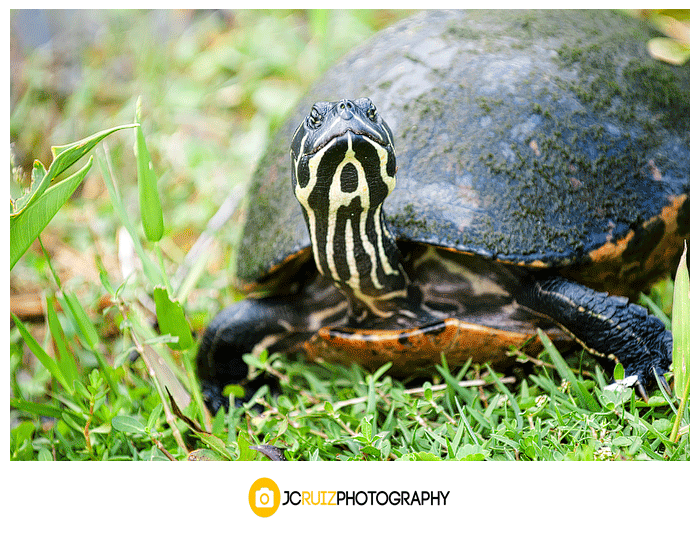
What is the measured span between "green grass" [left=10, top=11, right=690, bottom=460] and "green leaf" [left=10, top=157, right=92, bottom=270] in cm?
2

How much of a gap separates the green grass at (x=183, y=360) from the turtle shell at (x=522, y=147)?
10.2 inches

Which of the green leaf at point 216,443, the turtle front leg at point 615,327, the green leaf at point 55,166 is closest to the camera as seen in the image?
the green leaf at point 55,166

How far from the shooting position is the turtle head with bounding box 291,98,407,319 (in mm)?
1092

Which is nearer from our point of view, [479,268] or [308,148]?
[308,148]

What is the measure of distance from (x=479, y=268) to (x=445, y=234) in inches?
7.4

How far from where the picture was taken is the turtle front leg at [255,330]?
1.56 m

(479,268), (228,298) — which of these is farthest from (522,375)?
(228,298)

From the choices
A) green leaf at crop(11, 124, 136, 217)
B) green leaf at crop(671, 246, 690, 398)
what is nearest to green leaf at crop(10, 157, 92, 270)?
green leaf at crop(11, 124, 136, 217)

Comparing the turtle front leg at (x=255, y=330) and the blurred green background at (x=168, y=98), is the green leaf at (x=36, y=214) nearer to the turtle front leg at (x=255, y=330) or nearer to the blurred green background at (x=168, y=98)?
the turtle front leg at (x=255, y=330)

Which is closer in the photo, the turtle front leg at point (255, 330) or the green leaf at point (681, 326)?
the green leaf at point (681, 326)
